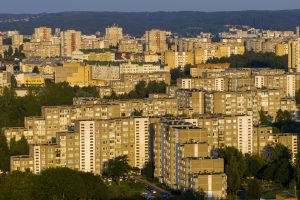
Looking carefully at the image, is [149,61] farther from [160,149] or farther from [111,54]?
[160,149]

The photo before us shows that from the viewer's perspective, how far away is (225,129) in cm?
1423

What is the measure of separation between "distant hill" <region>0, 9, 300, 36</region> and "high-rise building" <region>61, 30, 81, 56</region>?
19.4m

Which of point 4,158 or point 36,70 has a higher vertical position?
point 36,70

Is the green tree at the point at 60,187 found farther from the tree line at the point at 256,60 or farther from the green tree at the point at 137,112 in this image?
the tree line at the point at 256,60

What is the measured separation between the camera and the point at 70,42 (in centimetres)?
3450

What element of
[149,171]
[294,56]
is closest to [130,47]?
[294,56]

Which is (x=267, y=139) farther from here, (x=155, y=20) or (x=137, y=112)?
(x=155, y=20)

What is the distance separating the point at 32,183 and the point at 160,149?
8.46 ft

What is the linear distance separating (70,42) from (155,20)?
3042cm

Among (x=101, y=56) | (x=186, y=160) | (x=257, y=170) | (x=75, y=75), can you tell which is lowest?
(x=257, y=170)

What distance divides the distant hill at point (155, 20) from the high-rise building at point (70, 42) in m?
19.4

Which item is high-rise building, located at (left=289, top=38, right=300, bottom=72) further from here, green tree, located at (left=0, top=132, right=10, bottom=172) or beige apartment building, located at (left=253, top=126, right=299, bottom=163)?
green tree, located at (left=0, top=132, right=10, bottom=172)

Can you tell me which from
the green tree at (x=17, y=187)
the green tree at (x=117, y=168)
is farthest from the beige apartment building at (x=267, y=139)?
the green tree at (x=17, y=187)

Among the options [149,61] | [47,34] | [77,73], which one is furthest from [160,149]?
[47,34]
